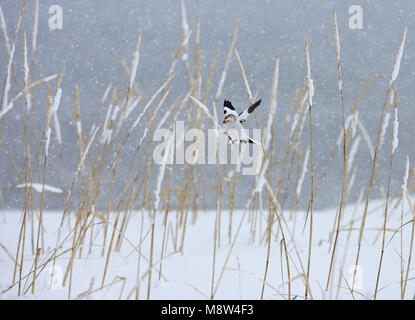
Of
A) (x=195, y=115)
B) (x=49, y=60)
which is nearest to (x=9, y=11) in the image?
(x=49, y=60)

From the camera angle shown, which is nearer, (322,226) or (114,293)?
(114,293)

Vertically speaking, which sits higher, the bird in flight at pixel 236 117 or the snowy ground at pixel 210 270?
the bird in flight at pixel 236 117

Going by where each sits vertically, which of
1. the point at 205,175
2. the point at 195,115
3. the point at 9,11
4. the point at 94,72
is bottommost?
the point at 205,175

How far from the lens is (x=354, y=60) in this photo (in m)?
1.26

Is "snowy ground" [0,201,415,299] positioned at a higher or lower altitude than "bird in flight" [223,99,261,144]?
lower

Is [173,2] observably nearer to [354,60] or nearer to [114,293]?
[354,60]

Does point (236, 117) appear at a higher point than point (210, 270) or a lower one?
higher

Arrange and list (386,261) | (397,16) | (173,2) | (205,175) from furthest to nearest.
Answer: (205,175) < (173,2) < (397,16) < (386,261)

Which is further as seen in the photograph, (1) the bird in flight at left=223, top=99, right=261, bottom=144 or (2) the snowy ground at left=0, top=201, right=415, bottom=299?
(2) the snowy ground at left=0, top=201, right=415, bottom=299

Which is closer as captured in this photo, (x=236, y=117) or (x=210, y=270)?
(x=236, y=117)

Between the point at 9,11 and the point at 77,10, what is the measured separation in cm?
19

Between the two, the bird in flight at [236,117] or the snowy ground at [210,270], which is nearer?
the bird in flight at [236,117]
